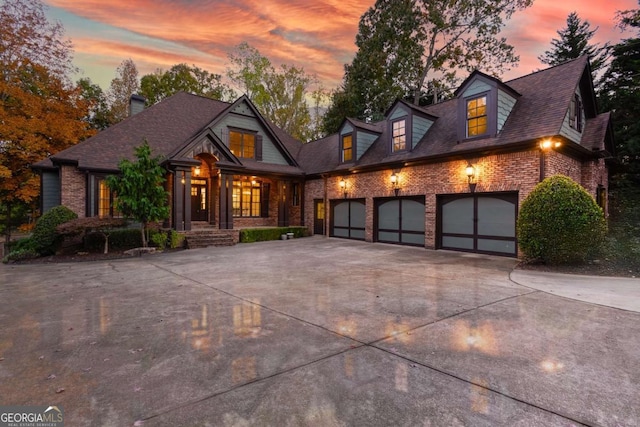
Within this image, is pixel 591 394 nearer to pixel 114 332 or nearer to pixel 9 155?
pixel 114 332

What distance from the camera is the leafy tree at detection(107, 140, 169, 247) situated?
11.1 m

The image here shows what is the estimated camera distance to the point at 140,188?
11391 mm

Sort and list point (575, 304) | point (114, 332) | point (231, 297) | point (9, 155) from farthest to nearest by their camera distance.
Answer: point (9, 155)
point (231, 297)
point (575, 304)
point (114, 332)

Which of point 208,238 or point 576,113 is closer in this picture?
point 576,113

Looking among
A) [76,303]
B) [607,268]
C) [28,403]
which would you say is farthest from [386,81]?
[28,403]

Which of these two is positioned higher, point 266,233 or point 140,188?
point 140,188

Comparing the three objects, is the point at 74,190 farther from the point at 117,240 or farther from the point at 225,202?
the point at 225,202

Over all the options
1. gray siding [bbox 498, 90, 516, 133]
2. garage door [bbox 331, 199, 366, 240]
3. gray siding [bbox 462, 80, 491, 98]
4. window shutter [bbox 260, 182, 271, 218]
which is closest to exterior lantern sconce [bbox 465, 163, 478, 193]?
gray siding [bbox 498, 90, 516, 133]

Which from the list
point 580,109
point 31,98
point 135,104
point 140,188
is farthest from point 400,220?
point 31,98

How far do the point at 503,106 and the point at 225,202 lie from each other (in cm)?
1235

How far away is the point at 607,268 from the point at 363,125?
11.4m

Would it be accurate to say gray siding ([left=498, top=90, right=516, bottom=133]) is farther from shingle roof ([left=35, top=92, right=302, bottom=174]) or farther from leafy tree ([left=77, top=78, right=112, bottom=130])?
leafy tree ([left=77, top=78, right=112, bottom=130])

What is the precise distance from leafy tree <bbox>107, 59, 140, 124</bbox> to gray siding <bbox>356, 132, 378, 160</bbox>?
23184mm

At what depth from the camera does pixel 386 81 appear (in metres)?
24.2
